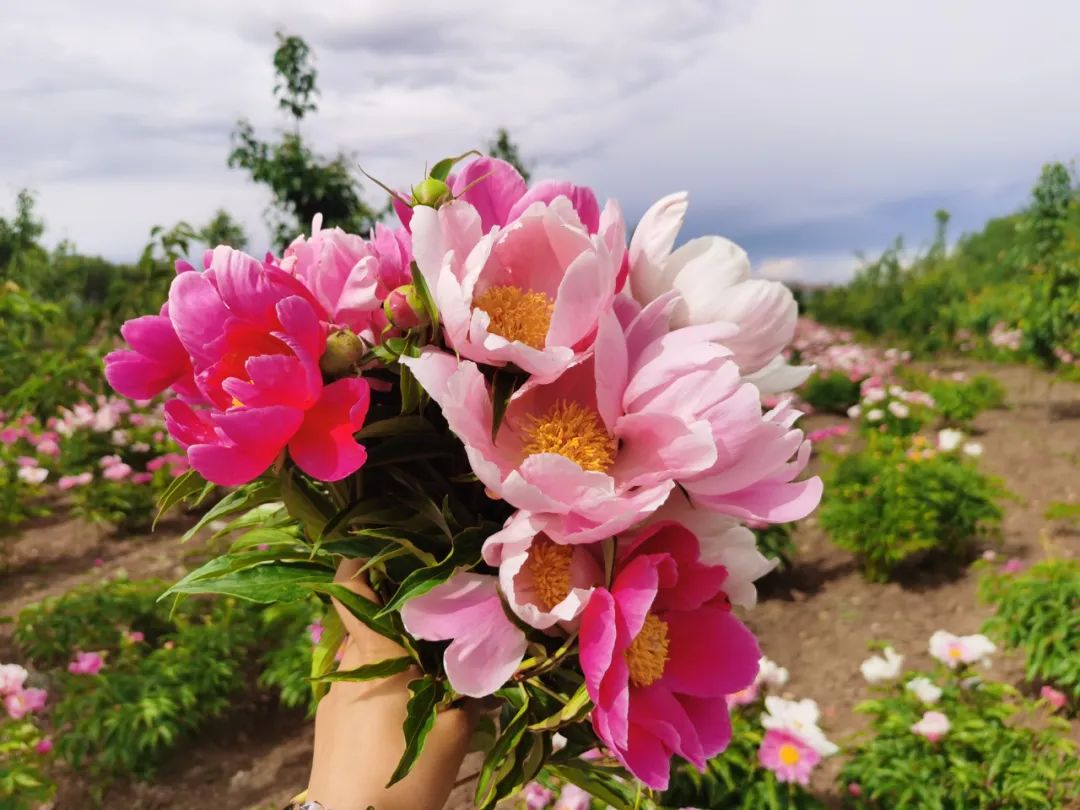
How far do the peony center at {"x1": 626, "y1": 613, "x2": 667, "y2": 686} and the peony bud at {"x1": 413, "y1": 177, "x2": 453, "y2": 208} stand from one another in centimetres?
39

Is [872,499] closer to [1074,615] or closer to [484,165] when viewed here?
[1074,615]

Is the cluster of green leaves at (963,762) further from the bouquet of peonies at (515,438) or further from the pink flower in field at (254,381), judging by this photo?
the pink flower in field at (254,381)

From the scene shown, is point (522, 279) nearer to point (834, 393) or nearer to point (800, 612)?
point (800, 612)

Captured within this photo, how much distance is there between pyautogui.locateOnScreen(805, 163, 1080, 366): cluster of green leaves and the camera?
7.13m

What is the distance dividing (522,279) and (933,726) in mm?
2036

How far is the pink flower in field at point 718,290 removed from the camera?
715 millimetres

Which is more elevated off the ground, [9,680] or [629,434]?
[629,434]

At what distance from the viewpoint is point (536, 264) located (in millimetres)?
717

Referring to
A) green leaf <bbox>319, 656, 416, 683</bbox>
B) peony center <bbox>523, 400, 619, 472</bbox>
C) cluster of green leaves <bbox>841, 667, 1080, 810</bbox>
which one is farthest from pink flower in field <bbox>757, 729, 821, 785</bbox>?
peony center <bbox>523, 400, 619, 472</bbox>

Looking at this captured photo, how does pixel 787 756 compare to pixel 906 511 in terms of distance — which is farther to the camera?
pixel 906 511

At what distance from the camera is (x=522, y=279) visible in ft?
2.38

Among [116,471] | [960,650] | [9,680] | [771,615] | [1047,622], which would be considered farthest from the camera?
[116,471]

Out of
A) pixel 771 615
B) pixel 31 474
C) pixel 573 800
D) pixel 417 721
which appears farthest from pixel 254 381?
pixel 31 474

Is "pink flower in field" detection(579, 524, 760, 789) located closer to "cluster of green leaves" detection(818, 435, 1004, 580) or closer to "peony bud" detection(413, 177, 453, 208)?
"peony bud" detection(413, 177, 453, 208)
